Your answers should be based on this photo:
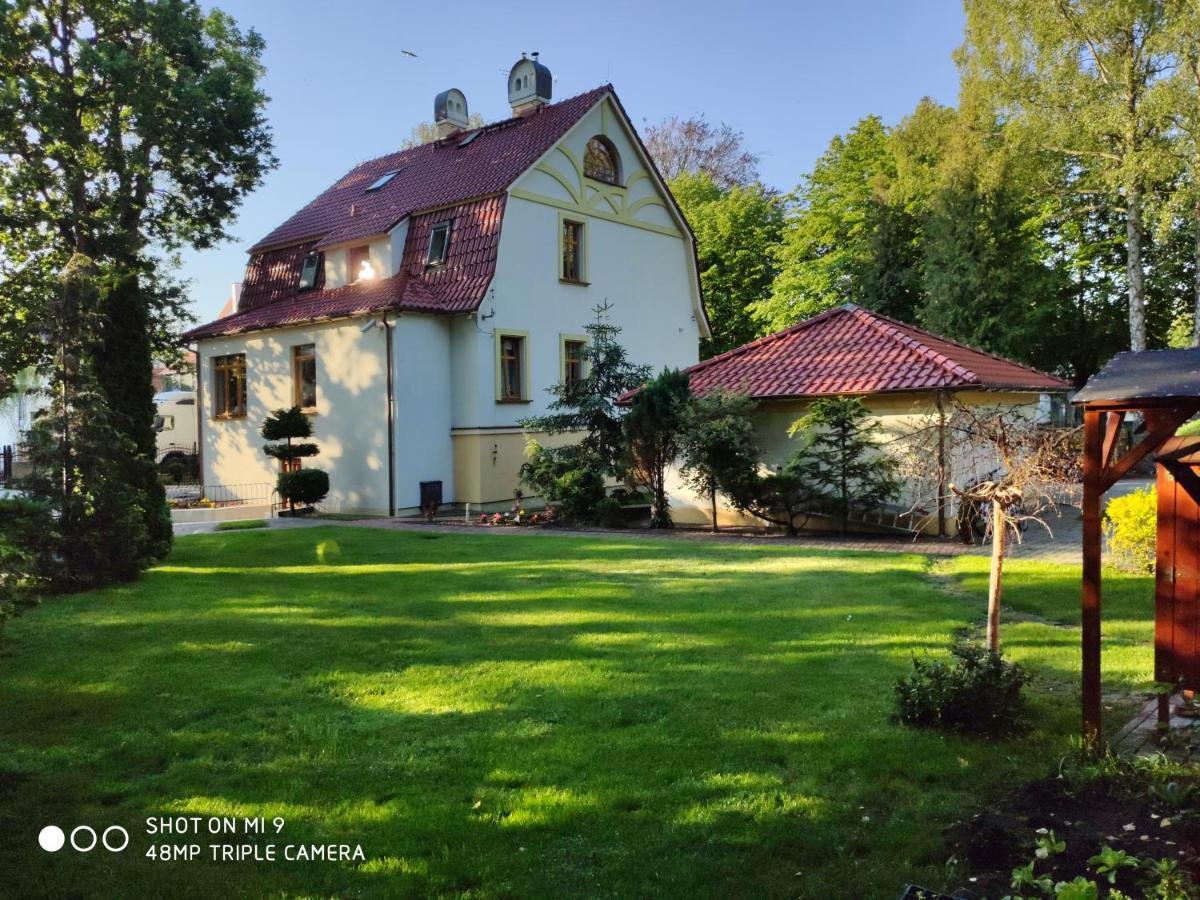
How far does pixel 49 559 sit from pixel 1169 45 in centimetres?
2613

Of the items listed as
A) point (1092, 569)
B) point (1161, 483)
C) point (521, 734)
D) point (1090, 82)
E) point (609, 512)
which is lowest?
point (521, 734)

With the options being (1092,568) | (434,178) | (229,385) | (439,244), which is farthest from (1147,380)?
(229,385)

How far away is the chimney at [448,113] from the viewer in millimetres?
26172

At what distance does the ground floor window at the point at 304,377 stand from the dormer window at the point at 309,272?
9.03 ft

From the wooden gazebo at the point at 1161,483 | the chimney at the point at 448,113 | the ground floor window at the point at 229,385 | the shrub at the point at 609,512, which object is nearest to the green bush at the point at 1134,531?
the wooden gazebo at the point at 1161,483

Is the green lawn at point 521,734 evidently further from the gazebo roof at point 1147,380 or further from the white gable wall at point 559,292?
the white gable wall at point 559,292

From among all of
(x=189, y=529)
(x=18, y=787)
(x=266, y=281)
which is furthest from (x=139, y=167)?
(x=18, y=787)

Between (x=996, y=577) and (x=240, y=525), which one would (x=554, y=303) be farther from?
(x=996, y=577)

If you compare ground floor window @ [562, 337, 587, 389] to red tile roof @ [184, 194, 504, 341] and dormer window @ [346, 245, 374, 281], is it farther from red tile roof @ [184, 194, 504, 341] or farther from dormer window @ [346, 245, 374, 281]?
dormer window @ [346, 245, 374, 281]

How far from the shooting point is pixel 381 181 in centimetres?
2467

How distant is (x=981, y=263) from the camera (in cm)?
2742

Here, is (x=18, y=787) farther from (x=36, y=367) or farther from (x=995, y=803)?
(x=36, y=367)

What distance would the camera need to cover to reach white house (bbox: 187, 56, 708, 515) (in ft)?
63.9

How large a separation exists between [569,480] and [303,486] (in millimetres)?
6731
